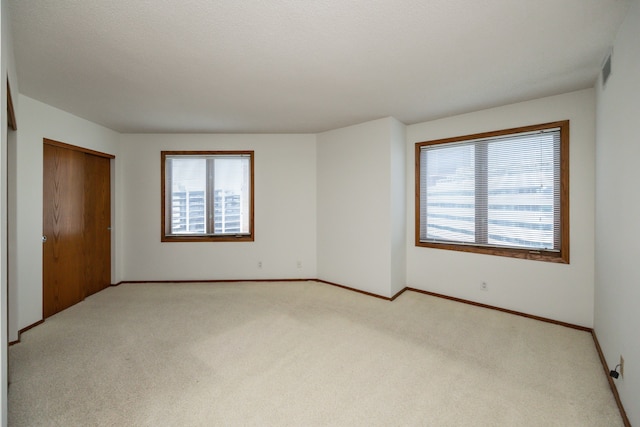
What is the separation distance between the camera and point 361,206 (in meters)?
4.04

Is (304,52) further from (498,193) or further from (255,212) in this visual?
(255,212)

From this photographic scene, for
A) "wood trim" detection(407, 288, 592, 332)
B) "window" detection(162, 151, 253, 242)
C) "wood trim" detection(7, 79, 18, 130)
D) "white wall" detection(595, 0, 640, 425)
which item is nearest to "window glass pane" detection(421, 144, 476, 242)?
"wood trim" detection(407, 288, 592, 332)

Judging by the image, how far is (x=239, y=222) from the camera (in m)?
4.64

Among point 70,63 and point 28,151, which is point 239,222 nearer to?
point 28,151

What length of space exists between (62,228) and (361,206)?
3743mm

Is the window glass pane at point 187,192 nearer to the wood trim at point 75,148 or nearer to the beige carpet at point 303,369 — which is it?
the wood trim at point 75,148

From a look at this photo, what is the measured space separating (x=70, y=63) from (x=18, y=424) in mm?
2486

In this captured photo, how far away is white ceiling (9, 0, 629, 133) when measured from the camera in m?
1.68

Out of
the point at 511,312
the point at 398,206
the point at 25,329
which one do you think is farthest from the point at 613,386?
the point at 25,329

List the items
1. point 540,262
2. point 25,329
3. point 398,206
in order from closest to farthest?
point 25,329 → point 540,262 → point 398,206

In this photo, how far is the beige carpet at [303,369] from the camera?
1771 mm

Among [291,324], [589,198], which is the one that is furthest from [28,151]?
[589,198]

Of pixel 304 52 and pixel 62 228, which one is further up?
pixel 304 52

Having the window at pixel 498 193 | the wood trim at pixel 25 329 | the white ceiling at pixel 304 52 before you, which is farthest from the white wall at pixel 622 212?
the wood trim at pixel 25 329
